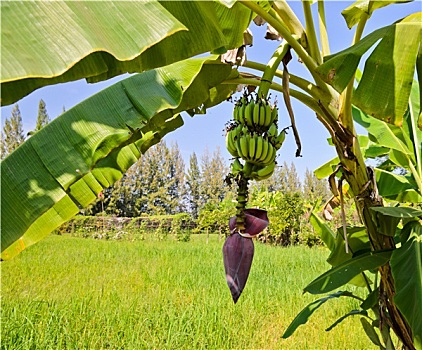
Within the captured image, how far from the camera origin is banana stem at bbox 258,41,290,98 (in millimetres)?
627

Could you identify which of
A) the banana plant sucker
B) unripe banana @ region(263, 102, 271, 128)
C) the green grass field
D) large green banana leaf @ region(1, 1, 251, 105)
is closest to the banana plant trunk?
the banana plant sucker

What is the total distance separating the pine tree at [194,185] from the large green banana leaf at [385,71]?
453 inches

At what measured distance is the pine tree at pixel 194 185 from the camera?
486 inches

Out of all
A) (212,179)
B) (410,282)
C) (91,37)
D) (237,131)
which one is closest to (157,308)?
(410,282)

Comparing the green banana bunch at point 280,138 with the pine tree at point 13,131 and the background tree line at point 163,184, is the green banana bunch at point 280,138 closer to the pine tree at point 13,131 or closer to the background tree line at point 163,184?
the background tree line at point 163,184

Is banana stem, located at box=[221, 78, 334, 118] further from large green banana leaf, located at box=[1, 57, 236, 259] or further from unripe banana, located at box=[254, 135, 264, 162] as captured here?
unripe banana, located at box=[254, 135, 264, 162]

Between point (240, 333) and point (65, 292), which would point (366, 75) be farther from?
point (65, 292)

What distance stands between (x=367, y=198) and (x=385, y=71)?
27 cm

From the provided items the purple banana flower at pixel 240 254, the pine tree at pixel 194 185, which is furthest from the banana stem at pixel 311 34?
the pine tree at pixel 194 185

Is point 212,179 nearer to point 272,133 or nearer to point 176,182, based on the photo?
A: point 176,182

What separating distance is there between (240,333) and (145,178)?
1033 centimetres

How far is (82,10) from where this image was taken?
0.44 m

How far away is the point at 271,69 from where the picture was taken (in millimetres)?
648

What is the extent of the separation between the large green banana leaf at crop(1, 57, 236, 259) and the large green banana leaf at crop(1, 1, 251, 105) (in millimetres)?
90
